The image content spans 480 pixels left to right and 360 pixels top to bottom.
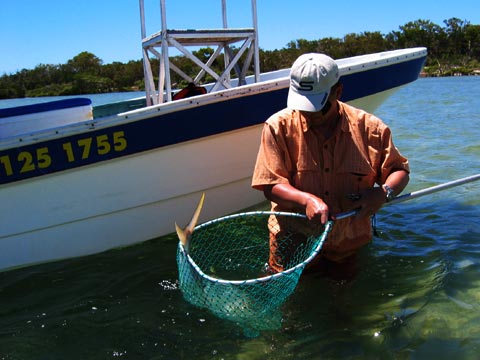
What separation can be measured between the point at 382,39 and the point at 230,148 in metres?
100

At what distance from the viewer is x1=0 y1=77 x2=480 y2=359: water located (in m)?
3.47

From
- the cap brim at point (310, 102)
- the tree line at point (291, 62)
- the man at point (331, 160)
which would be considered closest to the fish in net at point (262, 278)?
the man at point (331, 160)

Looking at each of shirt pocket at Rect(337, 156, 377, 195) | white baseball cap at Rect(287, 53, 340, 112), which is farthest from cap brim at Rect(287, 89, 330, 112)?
shirt pocket at Rect(337, 156, 377, 195)

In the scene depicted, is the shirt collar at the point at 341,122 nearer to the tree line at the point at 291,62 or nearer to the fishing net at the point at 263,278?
the fishing net at the point at 263,278

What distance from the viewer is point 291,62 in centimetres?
5516

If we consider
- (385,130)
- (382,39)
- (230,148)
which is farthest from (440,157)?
(382,39)

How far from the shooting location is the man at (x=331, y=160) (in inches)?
124

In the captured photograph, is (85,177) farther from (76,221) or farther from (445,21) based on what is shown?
(445,21)

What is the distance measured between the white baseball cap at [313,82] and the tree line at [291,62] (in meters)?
24.3

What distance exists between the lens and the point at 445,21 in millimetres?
99375

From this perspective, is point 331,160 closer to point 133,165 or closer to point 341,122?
point 341,122

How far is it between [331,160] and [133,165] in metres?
2.36

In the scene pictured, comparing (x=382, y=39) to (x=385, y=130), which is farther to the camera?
(x=382, y=39)

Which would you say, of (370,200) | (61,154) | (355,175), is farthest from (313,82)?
(61,154)
